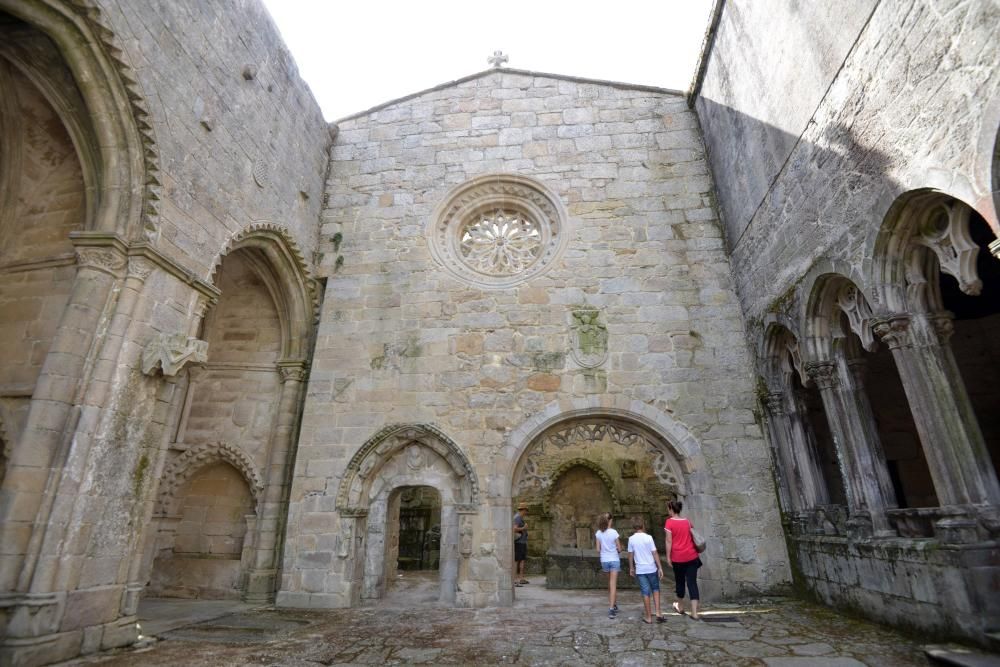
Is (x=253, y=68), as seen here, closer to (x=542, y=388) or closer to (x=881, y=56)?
(x=542, y=388)

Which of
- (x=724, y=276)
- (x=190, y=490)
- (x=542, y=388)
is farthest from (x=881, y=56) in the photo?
(x=190, y=490)

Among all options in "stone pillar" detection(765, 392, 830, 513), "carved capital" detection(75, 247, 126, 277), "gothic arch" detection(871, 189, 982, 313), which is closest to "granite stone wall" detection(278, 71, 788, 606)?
"stone pillar" detection(765, 392, 830, 513)

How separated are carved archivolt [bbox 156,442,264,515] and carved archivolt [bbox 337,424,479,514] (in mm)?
1556

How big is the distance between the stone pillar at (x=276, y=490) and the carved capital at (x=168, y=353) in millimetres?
2927

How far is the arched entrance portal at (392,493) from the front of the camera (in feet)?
23.5

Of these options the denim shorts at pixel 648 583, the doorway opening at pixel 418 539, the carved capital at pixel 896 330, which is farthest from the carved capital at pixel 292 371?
the carved capital at pixel 896 330

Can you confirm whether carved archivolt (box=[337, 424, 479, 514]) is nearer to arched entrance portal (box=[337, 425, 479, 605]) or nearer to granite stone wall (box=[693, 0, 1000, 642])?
arched entrance portal (box=[337, 425, 479, 605])

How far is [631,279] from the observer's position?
8141 mm

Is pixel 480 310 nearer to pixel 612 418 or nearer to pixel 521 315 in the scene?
pixel 521 315

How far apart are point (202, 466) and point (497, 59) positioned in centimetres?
912

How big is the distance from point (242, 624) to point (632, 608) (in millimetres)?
4714

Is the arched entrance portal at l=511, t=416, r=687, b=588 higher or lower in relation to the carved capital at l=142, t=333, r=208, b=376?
lower

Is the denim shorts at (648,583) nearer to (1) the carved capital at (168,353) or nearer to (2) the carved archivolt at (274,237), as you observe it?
(1) the carved capital at (168,353)

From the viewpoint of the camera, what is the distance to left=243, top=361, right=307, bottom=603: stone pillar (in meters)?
7.36
